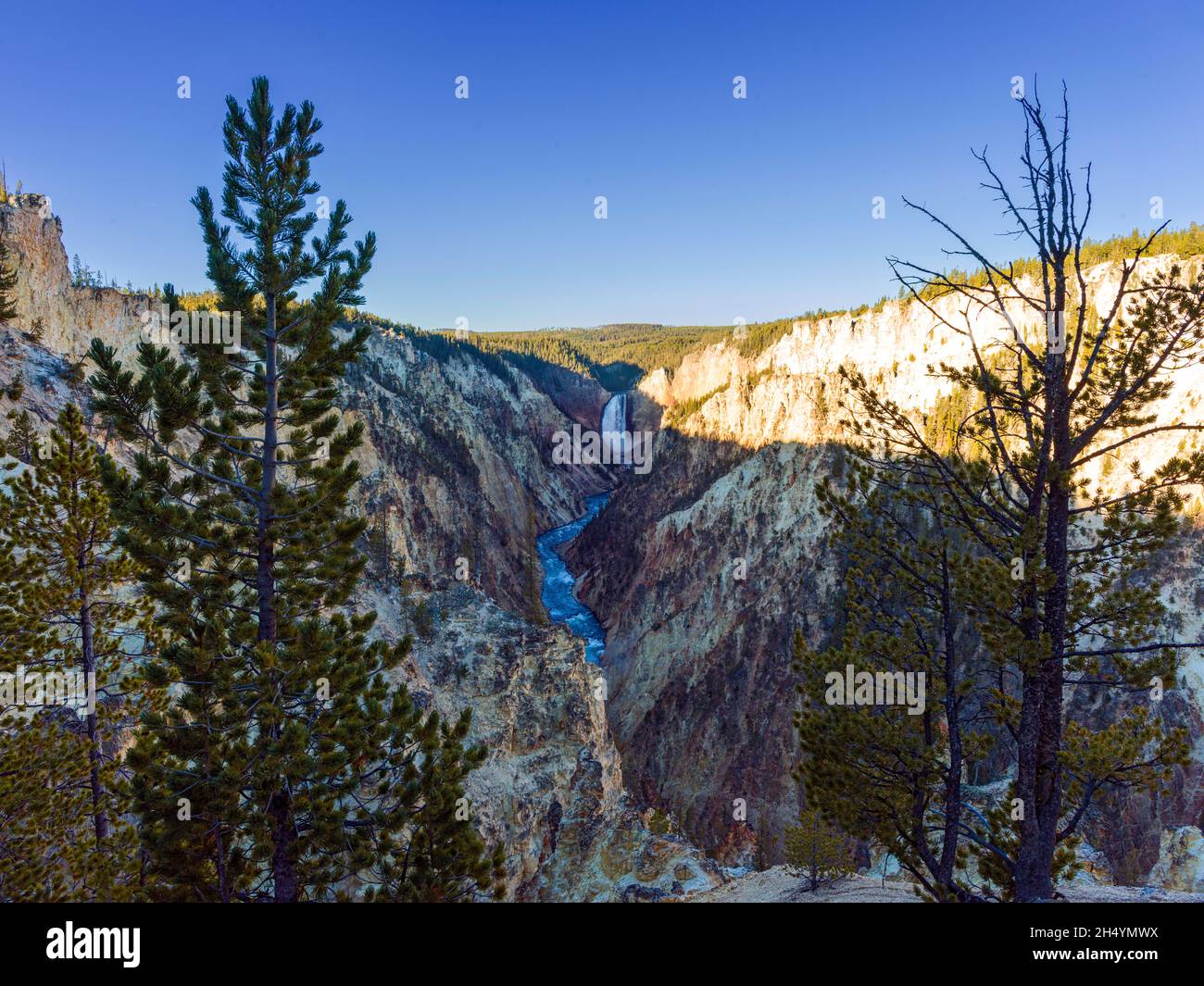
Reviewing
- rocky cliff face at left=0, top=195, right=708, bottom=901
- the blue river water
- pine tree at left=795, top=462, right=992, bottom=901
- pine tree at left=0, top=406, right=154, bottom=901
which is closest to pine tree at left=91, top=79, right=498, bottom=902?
pine tree at left=0, top=406, right=154, bottom=901

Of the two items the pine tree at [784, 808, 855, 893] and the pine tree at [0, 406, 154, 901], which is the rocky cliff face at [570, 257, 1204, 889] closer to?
the pine tree at [784, 808, 855, 893]

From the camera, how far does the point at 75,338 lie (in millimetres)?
41969

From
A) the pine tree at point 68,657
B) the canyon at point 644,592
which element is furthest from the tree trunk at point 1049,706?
the pine tree at point 68,657

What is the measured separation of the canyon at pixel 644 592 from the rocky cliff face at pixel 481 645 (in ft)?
0.35

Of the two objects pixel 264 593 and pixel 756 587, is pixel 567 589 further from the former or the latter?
pixel 264 593

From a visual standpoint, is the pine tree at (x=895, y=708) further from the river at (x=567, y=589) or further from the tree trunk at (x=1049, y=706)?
the river at (x=567, y=589)

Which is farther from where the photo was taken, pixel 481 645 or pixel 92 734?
pixel 481 645

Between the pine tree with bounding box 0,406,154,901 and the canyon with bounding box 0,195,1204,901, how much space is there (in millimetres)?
1126

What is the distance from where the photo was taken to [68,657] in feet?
33.8

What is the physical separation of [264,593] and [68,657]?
13.7 feet

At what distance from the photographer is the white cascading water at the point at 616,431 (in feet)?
367

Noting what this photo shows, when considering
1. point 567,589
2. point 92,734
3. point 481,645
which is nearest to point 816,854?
point 481,645
